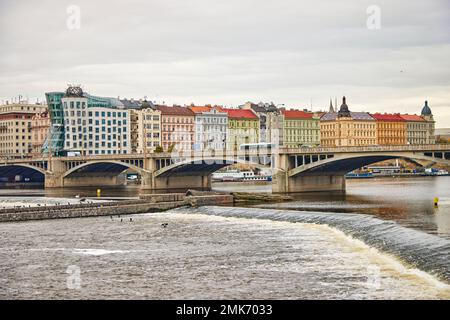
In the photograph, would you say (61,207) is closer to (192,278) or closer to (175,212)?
(175,212)

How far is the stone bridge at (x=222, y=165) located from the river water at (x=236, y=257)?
2764 cm

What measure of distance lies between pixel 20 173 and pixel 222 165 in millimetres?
69616

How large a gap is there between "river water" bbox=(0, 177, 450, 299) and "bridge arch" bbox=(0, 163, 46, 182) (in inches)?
3860

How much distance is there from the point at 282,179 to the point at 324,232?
173 ft

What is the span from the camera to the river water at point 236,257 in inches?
1580

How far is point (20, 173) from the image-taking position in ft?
607

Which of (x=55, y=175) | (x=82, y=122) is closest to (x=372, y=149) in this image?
(x=55, y=175)

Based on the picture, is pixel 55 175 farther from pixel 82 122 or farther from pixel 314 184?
pixel 314 184

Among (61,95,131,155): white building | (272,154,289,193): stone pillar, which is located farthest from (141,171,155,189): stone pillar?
(61,95,131,155): white building

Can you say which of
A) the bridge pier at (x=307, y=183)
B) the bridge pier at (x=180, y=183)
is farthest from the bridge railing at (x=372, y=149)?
the bridge pier at (x=180, y=183)

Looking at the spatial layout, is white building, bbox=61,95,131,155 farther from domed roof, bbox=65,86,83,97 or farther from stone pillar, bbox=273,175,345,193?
stone pillar, bbox=273,175,345,193

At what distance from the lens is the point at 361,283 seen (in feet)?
131

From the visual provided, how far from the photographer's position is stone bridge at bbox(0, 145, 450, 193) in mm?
103594
